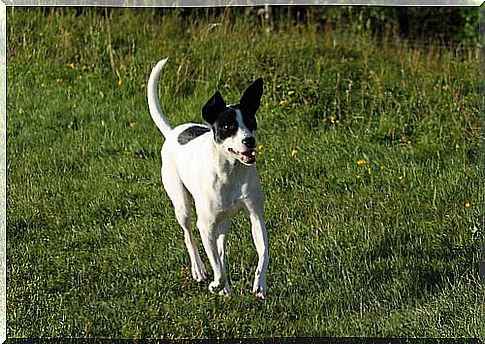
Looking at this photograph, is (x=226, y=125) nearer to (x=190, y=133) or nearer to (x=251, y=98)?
(x=251, y=98)

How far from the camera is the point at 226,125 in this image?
504cm

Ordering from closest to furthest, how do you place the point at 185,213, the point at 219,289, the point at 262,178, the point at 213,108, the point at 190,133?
the point at 213,108 → the point at 219,289 → the point at 190,133 → the point at 185,213 → the point at 262,178

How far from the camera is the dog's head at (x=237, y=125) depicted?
4.99 meters

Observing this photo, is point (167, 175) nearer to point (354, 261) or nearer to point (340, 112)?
point (354, 261)

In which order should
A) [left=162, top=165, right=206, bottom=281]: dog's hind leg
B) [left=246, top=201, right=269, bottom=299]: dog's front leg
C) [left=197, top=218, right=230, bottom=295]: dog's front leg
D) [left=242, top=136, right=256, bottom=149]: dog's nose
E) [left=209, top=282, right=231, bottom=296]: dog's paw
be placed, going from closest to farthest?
[left=242, top=136, right=256, bottom=149]: dog's nose < [left=246, top=201, right=269, bottom=299]: dog's front leg < [left=197, top=218, right=230, bottom=295]: dog's front leg < [left=209, top=282, right=231, bottom=296]: dog's paw < [left=162, top=165, right=206, bottom=281]: dog's hind leg

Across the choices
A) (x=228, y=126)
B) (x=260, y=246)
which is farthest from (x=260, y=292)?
(x=228, y=126)

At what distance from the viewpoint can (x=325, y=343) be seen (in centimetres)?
549

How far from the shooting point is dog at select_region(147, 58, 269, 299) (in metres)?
5.06

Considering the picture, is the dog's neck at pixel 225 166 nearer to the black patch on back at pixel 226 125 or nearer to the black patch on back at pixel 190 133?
the black patch on back at pixel 226 125

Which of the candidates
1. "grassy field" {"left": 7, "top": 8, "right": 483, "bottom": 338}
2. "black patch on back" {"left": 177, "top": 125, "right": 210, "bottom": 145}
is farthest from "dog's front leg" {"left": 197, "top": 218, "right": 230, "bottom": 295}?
"black patch on back" {"left": 177, "top": 125, "right": 210, "bottom": 145}

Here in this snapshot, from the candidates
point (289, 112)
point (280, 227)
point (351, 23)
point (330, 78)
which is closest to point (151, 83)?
point (280, 227)

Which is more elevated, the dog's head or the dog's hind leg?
the dog's head

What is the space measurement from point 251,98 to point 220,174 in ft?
1.38

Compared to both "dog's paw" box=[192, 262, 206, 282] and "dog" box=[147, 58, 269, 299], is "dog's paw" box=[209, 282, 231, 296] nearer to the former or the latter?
"dog" box=[147, 58, 269, 299]
